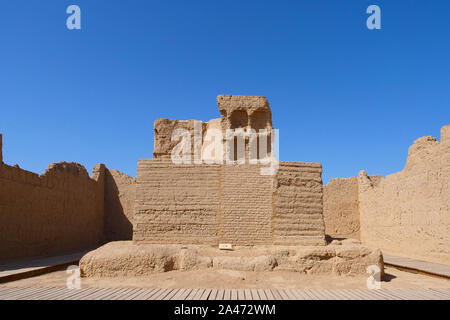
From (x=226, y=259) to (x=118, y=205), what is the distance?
37.6 feet

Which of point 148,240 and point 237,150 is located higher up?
point 237,150

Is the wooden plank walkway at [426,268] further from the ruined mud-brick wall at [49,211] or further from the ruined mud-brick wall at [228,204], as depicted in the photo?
the ruined mud-brick wall at [49,211]

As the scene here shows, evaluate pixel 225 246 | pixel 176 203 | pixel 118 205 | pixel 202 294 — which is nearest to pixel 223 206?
pixel 225 246

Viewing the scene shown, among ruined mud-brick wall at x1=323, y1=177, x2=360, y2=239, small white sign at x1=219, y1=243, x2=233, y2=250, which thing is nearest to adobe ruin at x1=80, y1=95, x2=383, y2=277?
small white sign at x1=219, y1=243, x2=233, y2=250

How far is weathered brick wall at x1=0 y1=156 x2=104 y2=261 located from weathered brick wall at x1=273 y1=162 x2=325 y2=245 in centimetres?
749

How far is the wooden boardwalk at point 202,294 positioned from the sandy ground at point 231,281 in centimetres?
64

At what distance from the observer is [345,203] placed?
18031 mm

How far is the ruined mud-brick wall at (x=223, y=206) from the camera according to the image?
9.20 metres

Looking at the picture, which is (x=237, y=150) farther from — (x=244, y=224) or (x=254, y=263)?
(x=254, y=263)

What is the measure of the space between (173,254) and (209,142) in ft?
19.0

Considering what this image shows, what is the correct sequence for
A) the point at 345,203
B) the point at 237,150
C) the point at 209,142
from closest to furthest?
the point at 237,150, the point at 209,142, the point at 345,203

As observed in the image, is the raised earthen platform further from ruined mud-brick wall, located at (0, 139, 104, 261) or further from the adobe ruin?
ruined mud-brick wall, located at (0, 139, 104, 261)

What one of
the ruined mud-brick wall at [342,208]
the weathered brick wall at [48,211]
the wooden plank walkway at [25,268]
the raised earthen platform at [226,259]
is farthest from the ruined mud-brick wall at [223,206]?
the ruined mud-brick wall at [342,208]
